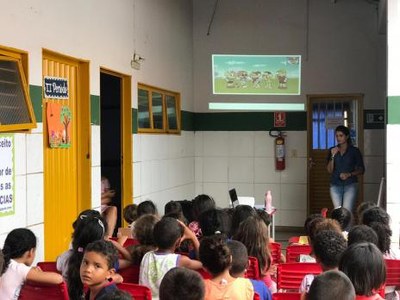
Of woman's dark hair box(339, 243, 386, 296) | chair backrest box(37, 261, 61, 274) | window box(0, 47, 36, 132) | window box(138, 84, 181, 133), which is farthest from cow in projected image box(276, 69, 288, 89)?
woman's dark hair box(339, 243, 386, 296)

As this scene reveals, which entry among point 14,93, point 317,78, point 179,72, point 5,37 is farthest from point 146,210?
point 317,78

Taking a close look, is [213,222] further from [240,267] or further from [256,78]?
[256,78]

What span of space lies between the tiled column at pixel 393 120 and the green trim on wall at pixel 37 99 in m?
3.70

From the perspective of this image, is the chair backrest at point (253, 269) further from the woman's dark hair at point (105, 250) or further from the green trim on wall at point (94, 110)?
the green trim on wall at point (94, 110)

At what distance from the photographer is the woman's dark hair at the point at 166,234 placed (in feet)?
10.1

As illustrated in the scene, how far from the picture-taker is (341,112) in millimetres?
8469

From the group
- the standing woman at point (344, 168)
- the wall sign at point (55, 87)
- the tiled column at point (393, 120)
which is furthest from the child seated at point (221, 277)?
the standing woman at point (344, 168)

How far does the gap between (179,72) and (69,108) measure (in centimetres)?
324

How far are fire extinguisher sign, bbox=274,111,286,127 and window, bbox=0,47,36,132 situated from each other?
4800mm

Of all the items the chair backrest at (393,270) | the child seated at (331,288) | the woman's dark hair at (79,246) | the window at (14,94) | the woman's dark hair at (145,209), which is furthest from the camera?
the woman's dark hair at (145,209)

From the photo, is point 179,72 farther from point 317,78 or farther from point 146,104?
point 317,78

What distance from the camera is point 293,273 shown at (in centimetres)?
309

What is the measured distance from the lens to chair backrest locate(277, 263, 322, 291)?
121 inches

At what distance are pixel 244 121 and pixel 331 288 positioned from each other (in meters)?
6.94
